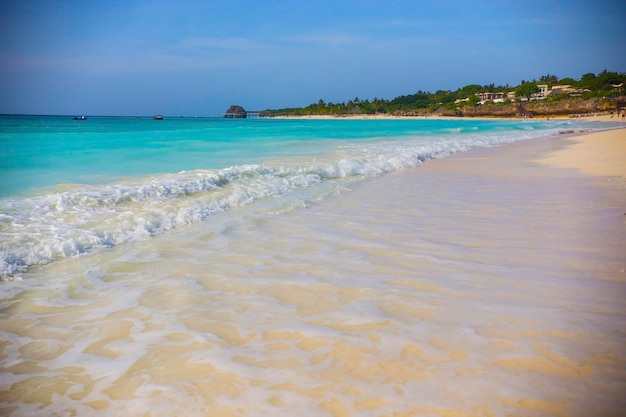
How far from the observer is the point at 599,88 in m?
114

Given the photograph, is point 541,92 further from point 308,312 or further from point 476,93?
point 308,312

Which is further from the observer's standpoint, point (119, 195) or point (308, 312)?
point (119, 195)

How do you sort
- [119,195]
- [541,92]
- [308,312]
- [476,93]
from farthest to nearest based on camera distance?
[476,93], [541,92], [119,195], [308,312]

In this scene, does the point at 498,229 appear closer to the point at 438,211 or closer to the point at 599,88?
the point at 438,211

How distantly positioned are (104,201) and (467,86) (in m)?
213

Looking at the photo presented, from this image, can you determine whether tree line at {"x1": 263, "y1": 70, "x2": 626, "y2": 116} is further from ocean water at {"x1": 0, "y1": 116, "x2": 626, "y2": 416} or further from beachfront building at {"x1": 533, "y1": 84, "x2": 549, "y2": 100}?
ocean water at {"x1": 0, "y1": 116, "x2": 626, "y2": 416}

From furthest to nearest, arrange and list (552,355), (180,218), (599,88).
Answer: (599,88) < (180,218) < (552,355)

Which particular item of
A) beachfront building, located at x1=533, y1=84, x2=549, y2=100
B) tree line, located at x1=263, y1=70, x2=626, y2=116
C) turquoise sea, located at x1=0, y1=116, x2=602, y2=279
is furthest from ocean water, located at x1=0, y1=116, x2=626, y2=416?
beachfront building, located at x1=533, y1=84, x2=549, y2=100

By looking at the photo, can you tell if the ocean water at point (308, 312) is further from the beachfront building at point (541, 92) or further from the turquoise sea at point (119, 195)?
the beachfront building at point (541, 92)

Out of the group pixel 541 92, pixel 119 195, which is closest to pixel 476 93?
pixel 541 92

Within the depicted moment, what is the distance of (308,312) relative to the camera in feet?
10.8

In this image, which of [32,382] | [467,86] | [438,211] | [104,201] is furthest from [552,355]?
[467,86]

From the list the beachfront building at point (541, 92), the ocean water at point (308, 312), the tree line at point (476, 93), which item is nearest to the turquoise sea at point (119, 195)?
the ocean water at point (308, 312)

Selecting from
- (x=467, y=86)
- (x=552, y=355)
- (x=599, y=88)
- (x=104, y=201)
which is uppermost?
(x=467, y=86)
